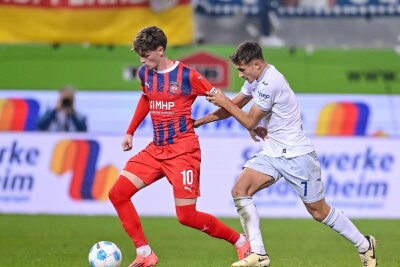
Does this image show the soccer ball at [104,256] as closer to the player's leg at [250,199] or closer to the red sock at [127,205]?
the red sock at [127,205]

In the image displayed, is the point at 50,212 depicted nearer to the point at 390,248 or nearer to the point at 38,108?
the point at 38,108

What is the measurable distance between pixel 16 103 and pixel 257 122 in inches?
431

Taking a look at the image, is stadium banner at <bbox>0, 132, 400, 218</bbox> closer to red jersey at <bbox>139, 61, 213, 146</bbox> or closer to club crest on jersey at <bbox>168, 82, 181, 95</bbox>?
red jersey at <bbox>139, 61, 213, 146</bbox>

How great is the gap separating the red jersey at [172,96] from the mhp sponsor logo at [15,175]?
6.78 meters

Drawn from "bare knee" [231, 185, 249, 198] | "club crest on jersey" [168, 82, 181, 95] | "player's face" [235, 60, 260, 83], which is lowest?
"bare knee" [231, 185, 249, 198]

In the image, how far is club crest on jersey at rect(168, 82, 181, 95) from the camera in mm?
9250

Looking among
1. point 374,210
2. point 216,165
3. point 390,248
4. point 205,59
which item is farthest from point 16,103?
point 390,248

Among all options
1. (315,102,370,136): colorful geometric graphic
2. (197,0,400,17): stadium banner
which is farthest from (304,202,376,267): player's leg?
(197,0,400,17): stadium banner

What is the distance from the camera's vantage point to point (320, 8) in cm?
1981

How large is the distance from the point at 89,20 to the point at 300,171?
436 inches

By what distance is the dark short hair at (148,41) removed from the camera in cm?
912

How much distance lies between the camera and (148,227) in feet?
47.4

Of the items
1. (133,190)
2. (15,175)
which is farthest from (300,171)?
(15,175)

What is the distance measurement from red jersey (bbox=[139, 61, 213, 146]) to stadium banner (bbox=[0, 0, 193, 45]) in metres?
10.1
